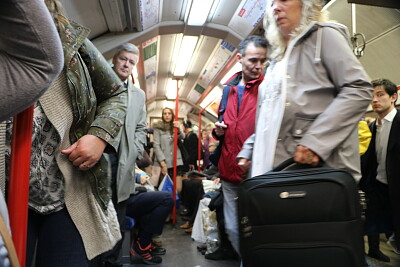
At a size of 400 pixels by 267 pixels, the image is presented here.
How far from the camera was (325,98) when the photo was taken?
130 cm

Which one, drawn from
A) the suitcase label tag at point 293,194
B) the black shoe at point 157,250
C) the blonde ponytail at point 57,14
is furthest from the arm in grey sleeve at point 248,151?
the black shoe at point 157,250

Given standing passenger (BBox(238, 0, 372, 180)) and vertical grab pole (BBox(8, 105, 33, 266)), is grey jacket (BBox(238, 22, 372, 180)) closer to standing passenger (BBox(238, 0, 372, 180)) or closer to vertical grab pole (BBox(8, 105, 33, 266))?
standing passenger (BBox(238, 0, 372, 180))

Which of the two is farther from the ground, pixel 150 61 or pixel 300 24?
pixel 150 61

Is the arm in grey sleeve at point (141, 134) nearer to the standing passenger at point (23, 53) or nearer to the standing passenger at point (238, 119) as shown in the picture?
the standing passenger at point (238, 119)

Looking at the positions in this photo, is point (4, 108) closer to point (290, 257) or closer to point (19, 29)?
Answer: point (19, 29)

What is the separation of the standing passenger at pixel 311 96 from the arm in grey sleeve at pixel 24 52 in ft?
2.95

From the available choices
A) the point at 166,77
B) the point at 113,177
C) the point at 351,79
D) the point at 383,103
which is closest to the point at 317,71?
the point at 351,79

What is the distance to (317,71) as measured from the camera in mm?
1295

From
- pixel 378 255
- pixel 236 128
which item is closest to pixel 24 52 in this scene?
pixel 236 128

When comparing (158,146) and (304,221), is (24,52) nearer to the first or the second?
(304,221)

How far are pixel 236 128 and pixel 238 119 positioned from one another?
68 mm

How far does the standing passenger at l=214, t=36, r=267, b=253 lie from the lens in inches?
84.5

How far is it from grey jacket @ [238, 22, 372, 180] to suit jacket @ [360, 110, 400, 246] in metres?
1.50

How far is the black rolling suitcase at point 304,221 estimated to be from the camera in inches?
40.2
